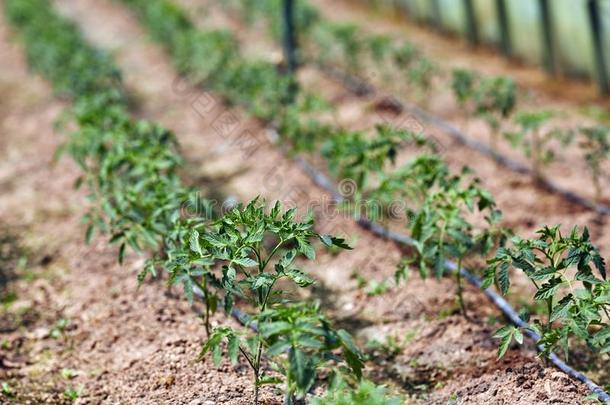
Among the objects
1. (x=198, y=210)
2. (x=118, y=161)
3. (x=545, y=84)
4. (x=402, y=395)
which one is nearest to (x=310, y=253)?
(x=402, y=395)

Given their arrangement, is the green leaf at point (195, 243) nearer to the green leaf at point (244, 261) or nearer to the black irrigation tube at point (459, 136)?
the green leaf at point (244, 261)

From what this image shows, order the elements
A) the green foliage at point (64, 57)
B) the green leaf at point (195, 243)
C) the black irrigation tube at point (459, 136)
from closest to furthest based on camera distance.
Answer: the green leaf at point (195, 243)
the black irrigation tube at point (459, 136)
the green foliage at point (64, 57)

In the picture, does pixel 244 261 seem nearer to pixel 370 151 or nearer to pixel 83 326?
pixel 83 326

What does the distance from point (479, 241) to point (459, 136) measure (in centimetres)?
276

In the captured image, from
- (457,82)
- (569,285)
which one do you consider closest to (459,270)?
(569,285)

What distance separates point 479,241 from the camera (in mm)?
4191

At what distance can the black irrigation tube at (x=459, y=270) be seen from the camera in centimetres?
346

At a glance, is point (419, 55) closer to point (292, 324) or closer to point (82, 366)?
point (82, 366)

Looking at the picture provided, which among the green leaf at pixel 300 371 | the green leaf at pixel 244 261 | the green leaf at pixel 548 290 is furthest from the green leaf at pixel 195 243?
the green leaf at pixel 548 290

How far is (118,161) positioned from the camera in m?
4.68

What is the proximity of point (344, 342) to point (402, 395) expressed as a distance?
42.0 inches

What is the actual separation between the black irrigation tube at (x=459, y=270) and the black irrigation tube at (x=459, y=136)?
1.30 metres

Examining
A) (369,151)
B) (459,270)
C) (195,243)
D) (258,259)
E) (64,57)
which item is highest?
(64,57)

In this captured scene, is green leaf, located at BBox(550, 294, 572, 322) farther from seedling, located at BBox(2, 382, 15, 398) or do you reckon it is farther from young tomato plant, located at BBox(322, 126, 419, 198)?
seedling, located at BBox(2, 382, 15, 398)
